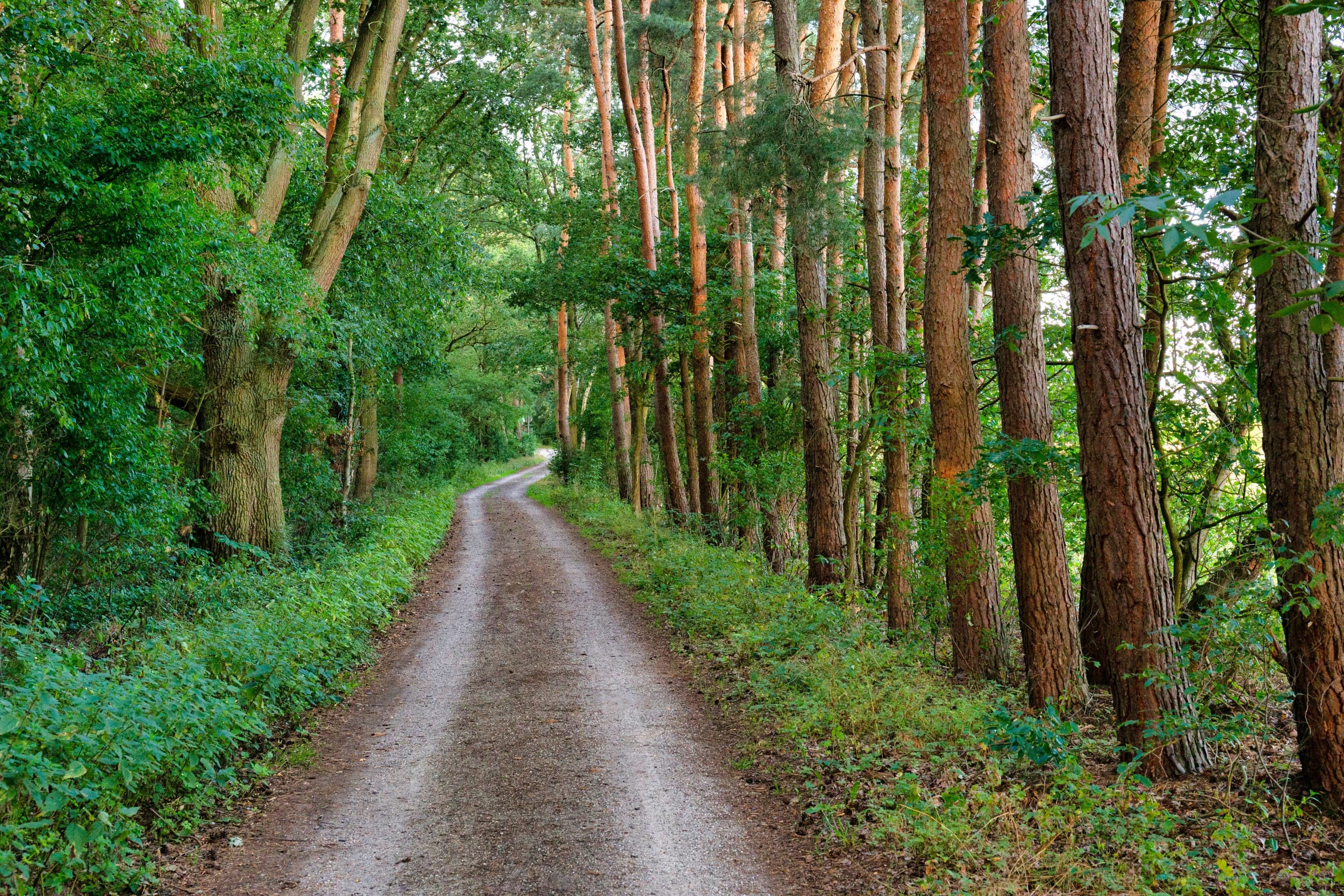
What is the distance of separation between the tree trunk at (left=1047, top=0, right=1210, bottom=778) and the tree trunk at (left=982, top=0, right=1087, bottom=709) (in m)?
1.50

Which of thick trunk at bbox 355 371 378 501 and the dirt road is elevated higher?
thick trunk at bbox 355 371 378 501

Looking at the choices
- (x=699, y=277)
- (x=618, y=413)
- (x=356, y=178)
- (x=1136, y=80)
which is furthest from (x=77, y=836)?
(x=618, y=413)

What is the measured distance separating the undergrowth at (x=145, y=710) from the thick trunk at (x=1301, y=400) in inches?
→ 257

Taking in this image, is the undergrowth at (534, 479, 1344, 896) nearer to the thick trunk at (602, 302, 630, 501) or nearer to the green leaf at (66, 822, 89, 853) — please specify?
the green leaf at (66, 822, 89, 853)

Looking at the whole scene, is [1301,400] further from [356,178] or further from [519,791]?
[356,178]

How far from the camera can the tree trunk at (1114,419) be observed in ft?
17.7

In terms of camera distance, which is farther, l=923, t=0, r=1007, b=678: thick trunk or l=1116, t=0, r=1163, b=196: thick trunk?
l=923, t=0, r=1007, b=678: thick trunk

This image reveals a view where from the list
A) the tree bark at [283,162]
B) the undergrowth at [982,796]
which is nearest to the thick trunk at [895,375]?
the undergrowth at [982,796]

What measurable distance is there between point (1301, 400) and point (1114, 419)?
3.14 feet

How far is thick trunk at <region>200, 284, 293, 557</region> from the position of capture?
13.4m

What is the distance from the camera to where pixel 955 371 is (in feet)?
28.0

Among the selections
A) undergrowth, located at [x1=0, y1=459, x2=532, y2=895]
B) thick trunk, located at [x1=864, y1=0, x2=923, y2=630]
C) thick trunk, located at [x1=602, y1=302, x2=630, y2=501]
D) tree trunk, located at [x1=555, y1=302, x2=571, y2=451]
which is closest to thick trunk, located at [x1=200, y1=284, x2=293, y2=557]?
undergrowth, located at [x1=0, y1=459, x2=532, y2=895]

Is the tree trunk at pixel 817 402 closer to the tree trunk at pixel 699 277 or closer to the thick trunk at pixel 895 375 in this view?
the thick trunk at pixel 895 375

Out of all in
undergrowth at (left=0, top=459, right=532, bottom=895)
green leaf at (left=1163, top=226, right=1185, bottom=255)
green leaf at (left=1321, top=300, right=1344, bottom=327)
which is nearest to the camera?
green leaf at (left=1163, top=226, right=1185, bottom=255)
